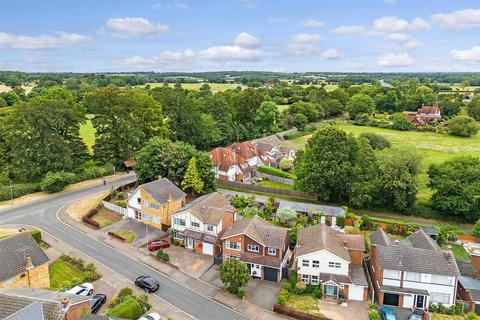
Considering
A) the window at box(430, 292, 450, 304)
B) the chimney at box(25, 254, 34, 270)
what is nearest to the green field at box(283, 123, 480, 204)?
the window at box(430, 292, 450, 304)

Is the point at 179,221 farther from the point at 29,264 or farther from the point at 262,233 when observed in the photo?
the point at 29,264

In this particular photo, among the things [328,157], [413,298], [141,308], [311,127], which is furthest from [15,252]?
[311,127]

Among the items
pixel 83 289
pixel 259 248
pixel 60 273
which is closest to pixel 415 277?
pixel 259 248

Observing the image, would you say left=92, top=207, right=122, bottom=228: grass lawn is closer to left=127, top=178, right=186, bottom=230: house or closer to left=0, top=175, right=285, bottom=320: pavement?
left=127, top=178, right=186, bottom=230: house

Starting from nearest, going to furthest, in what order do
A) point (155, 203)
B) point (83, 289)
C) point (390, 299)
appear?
1. point (83, 289)
2. point (390, 299)
3. point (155, 203)

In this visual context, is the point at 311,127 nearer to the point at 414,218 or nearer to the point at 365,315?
the point at 414,218
